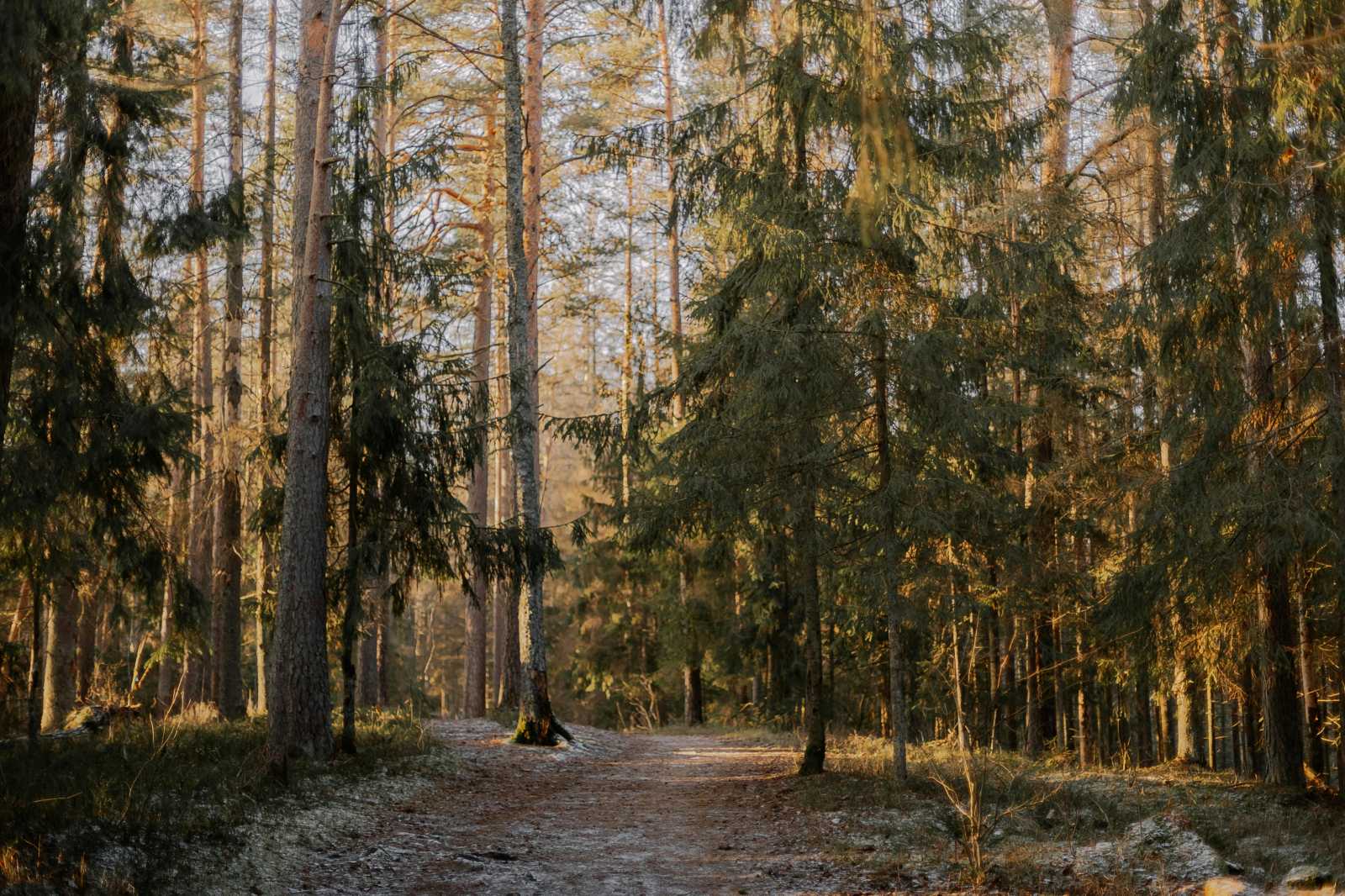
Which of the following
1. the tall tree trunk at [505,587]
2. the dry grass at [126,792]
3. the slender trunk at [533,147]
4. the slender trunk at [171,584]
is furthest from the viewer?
the slender trunk at [533,147]

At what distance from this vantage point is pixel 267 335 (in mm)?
15031

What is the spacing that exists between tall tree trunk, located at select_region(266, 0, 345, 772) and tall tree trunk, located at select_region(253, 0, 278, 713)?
6.23 ft

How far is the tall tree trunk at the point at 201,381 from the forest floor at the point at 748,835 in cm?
718

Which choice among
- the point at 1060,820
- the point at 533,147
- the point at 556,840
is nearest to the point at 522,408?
the point at 533,147

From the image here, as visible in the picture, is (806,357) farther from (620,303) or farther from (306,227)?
(620,303)

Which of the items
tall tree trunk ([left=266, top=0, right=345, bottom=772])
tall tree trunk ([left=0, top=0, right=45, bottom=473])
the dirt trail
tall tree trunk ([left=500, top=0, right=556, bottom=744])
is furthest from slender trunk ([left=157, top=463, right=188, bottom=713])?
tall tree trunk ([left=500, top=0, right=556, bottom=744])

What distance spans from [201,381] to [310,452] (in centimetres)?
1039

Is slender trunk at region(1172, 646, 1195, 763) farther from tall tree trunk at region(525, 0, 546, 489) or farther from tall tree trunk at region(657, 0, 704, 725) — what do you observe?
tall tree trunk at region(525, 0, 546, 489)

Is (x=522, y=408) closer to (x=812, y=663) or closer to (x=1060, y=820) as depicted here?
(x=812, y=663)

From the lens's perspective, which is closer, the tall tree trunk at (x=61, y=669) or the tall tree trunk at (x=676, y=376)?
the tall tree trunk at (x=61, y=669)

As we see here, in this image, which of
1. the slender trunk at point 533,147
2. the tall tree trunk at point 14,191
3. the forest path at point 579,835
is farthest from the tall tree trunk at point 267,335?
the tall tree trunk at point 14,191

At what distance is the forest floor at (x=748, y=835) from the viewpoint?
6410 mm

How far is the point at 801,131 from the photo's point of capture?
36.5 feet

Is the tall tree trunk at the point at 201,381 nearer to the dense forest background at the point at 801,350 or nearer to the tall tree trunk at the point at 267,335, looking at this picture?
the dense forest background at the point at 801,350
